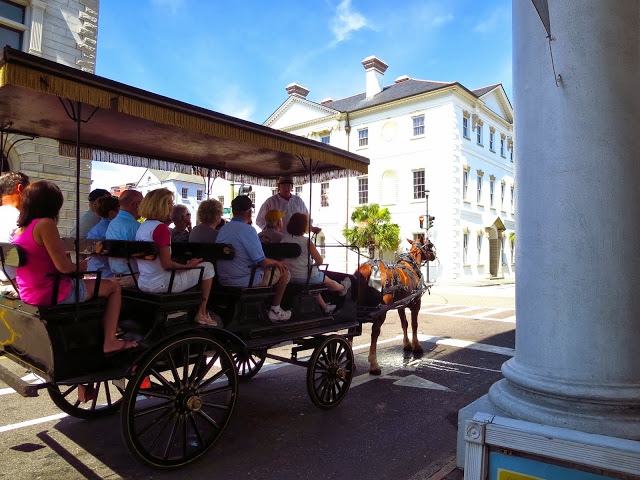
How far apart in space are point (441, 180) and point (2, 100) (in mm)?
26290

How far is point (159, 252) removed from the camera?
3809 mm

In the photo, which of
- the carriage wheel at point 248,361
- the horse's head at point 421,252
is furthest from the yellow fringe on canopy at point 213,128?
the horse's head at point 421,252

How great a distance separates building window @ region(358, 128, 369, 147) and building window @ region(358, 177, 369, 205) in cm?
249

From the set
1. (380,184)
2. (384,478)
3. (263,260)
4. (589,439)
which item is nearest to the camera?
(589,439)

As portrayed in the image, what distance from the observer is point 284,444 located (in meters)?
4.13

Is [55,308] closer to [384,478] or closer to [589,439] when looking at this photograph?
[384,478]

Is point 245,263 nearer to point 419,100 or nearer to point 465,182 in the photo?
point 419,100

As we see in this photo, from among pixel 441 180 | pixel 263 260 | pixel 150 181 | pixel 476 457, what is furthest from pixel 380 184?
pixel 150 181

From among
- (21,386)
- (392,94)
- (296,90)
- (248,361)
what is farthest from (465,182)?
(21,386)

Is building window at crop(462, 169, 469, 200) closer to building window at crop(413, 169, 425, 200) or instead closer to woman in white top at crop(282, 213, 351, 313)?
building window at crop(413, 169, 425, 200)

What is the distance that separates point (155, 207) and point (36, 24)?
14.5 metres

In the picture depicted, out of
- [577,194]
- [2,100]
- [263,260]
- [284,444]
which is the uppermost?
[2,100]

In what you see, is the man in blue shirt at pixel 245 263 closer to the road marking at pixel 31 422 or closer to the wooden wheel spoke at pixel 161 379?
the wooden wheel spoke at pixel 161 379

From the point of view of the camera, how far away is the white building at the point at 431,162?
92.5 ft
